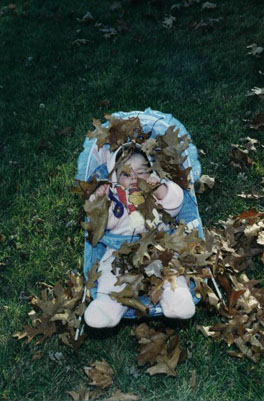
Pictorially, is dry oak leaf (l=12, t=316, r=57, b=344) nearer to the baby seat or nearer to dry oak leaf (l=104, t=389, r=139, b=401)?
the baby seat

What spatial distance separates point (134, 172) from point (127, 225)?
408mm

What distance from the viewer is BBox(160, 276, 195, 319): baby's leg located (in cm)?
276

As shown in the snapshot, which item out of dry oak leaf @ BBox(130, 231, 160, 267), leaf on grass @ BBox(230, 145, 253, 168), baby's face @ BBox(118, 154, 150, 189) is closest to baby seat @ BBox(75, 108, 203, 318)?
dry oak leaf @ BBox(130, 231, 160, 267)

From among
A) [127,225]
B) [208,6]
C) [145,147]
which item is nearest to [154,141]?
[145,147]

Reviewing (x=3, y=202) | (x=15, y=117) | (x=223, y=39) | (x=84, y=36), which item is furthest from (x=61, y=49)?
(x=3, y=202)

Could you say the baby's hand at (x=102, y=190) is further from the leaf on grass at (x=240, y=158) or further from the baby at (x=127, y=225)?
the leaf on grass at (x=240, y=158)

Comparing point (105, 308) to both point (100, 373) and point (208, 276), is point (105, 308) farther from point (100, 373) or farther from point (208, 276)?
point (208, 276)

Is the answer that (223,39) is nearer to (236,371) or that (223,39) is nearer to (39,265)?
(39,265)

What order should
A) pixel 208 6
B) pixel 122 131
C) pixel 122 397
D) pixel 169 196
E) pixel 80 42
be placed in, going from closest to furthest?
1. pixel 122 397
2. pixel 169 196
3. pixel 122 131
4. pixel 80 42
5. pixel 208 6

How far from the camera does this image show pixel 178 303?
2771 mm

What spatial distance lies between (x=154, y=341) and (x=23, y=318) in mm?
919

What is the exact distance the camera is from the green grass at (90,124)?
281cm

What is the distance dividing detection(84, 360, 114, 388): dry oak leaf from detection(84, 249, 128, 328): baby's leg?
0.80 feet

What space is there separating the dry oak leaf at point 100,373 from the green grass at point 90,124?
2.0 inches
